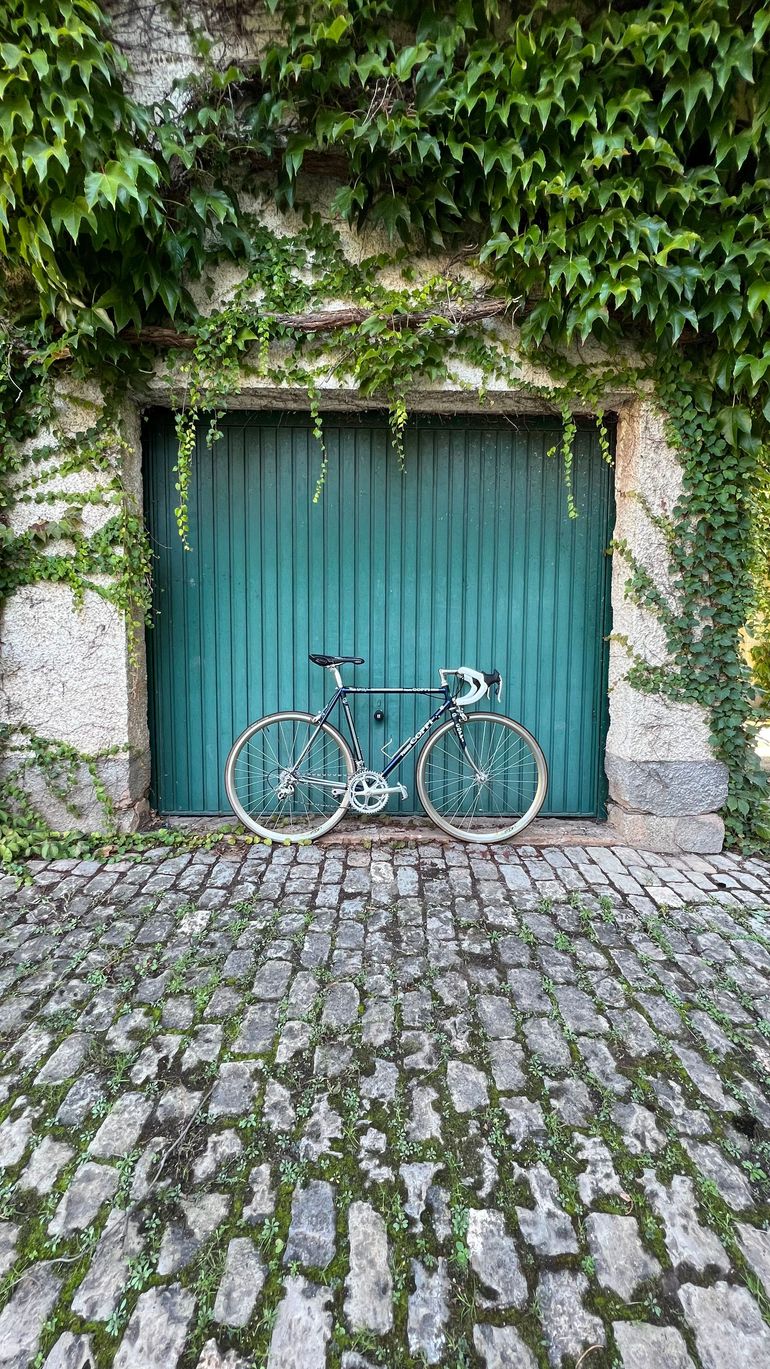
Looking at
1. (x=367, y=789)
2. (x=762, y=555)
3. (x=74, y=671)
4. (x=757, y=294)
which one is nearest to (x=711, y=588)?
(x=762, y=555)

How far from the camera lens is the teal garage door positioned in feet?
12.1

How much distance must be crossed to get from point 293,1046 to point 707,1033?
4.55 ft

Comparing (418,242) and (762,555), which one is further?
(762,555)

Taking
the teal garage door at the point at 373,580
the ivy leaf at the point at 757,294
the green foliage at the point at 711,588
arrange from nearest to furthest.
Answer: the ivy leaf at the point at 757,294
the green foliage at the point at 711,588
the teal garage door at the point at 373,580

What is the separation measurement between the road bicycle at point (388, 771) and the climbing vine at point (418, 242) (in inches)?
34.1

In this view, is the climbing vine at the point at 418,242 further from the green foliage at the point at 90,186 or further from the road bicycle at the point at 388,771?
the road bicycle at the point at 388,771

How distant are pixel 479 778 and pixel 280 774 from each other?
118cm

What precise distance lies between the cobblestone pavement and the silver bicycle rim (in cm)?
76

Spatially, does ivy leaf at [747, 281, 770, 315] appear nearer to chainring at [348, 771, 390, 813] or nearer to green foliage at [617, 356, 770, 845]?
green foliage at [617, 356, 770, 845]

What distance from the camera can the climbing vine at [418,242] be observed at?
8.71 feet

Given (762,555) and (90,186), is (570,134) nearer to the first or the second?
(90,186)

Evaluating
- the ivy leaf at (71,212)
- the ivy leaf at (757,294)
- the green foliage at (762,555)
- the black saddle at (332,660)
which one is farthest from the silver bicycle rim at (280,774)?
the ivy leaf at (757,294)

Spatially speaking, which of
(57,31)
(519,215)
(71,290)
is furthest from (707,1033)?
(57,31)

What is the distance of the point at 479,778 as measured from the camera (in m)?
3.68
